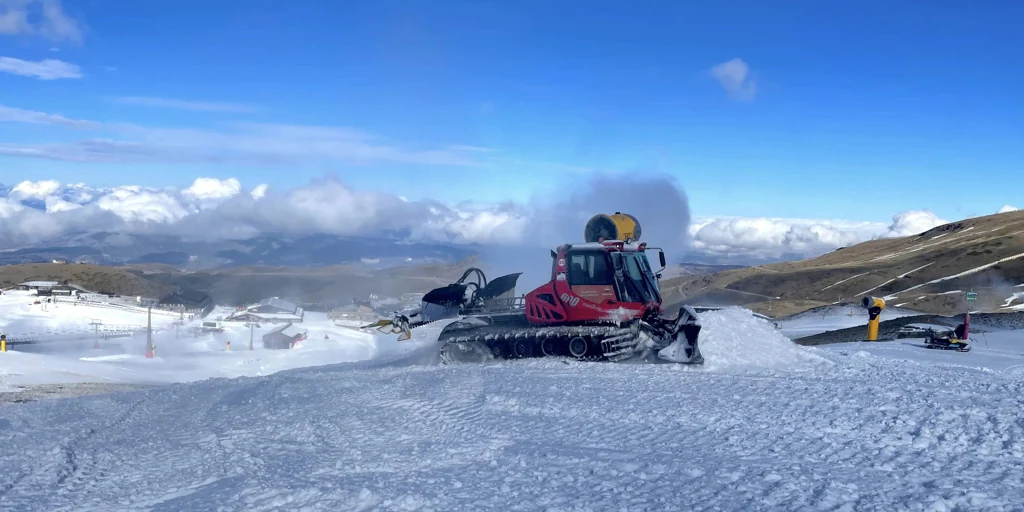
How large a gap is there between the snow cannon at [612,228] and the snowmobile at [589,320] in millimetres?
1800

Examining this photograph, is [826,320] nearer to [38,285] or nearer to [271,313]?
[271,313]

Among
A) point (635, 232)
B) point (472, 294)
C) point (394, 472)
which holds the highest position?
point (635, 232)

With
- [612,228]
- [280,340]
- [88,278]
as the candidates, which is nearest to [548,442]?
[612,228]

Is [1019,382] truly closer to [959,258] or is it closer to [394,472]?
[394,472]

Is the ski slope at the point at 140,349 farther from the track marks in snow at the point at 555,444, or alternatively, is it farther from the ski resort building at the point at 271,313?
the track marks in snow at the point at 555,444

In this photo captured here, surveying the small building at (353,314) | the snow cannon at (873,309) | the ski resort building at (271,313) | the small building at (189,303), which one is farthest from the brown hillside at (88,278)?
the snow cannon at (873,309)

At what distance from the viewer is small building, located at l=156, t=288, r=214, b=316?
54.4 meters

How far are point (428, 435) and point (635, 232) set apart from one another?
10.2 metres

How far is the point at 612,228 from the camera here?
54.3 ft

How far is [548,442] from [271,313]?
4874cm

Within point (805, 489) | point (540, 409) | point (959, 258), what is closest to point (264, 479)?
point (540, 409)

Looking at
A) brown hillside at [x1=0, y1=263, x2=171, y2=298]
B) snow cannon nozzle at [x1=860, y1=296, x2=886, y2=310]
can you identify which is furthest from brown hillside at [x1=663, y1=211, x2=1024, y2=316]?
brown hillside at [x1=0, y1=263, x2=171, y2=298]

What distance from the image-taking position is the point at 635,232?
55.9 feet

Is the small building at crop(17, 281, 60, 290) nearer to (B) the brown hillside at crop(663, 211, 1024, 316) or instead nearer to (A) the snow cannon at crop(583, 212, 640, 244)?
(B) the brown hillside at crop(663, 211, 1024, 316)
